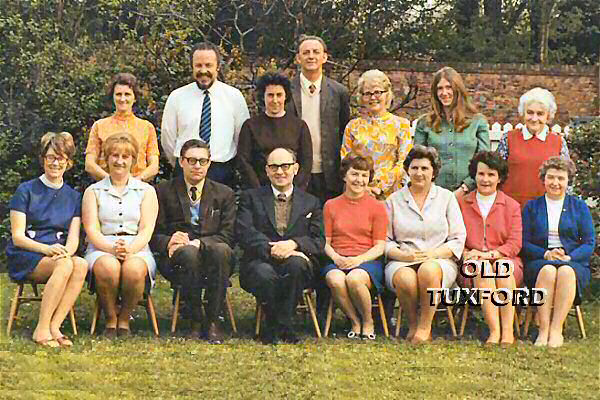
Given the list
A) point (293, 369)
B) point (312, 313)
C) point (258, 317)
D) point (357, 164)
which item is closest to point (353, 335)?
point (312, 313)

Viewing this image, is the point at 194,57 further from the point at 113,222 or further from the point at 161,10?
the point at 161,10

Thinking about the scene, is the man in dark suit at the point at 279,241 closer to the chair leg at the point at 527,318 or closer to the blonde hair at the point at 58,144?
the blonde hair at the point at 58,144

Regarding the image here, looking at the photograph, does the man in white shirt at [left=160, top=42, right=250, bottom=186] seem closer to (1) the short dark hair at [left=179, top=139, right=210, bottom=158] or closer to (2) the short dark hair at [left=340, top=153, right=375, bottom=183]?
(1) the short dark hair at [left=179, top=139, right=210, bottom=158]

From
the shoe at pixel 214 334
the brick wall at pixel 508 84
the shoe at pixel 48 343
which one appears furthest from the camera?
the brick wall at pixel 508 84

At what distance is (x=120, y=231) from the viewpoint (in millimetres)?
6578

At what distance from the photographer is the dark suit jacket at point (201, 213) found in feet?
21.8

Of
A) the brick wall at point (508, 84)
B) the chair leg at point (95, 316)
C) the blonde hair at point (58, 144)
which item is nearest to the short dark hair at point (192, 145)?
the blonde hair at point (58, 144)

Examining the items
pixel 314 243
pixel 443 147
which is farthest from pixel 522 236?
pixel 314 243

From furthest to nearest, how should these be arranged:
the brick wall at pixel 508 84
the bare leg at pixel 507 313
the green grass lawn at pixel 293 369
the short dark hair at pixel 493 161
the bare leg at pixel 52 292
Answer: the brick wall at pixel 508 84 < the short dark hair at pixel 493 161 < the bare leg at pixel 507 313 < the bare leg at pixel 52 292 < the green grass lawn at pixel 293 369

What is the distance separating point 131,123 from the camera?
277 inches

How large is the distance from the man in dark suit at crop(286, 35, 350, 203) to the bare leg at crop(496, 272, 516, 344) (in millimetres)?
1356

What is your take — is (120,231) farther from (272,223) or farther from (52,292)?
(272,223)

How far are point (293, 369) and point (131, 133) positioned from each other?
2.17m

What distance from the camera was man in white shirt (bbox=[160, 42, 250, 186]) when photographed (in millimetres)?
6973
